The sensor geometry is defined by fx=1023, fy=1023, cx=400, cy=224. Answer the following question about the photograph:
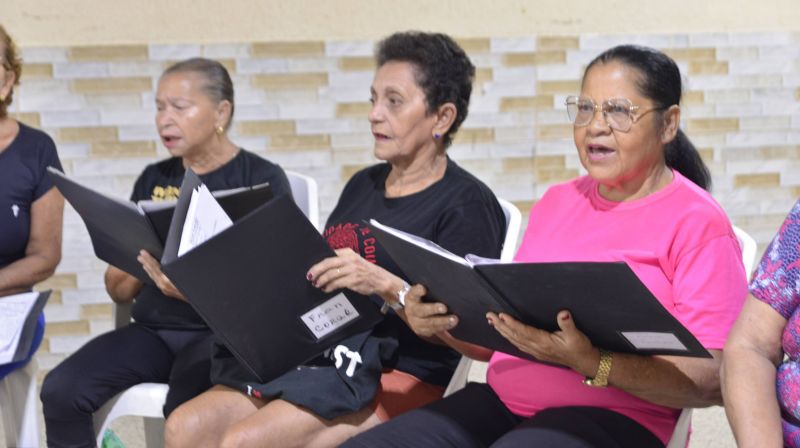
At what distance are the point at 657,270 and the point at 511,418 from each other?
464 mm

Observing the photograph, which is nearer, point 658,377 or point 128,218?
point 658,377

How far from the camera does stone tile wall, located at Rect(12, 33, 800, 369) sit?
419cm

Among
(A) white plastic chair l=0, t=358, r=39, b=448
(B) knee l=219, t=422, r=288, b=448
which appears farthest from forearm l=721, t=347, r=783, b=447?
(A) white plastic chair l=0, t=358, r=39, b=448

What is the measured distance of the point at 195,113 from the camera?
316 cm

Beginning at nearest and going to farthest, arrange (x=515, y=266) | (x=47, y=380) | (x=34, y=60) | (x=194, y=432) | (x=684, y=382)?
(x=515, y=266), (x=684, y=382), (x=194, y=432), (x=47, y=380), (x=34, y=60)

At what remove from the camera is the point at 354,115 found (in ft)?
14.1

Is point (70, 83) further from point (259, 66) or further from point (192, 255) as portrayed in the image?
point (192, 255)

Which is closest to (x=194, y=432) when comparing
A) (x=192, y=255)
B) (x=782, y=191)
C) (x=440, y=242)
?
(x=192, y=255)

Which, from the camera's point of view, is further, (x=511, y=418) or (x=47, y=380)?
(x=47, y=380)

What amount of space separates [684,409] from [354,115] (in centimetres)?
252

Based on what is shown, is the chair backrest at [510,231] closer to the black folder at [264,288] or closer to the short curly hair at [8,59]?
the black folder at [264,288]

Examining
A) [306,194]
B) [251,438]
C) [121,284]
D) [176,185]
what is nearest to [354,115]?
[306,194]

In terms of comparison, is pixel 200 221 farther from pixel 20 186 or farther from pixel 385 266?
pixel 20 186

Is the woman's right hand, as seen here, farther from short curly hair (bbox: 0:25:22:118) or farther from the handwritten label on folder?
short curly hair (bbox: 0:25:22:118)
